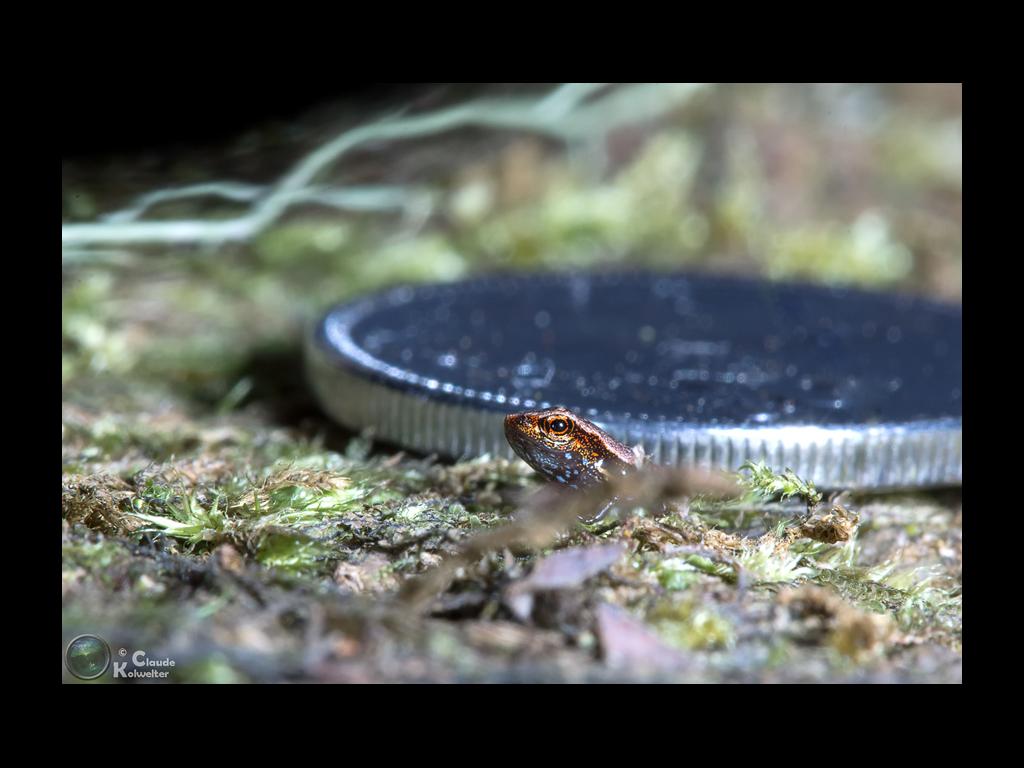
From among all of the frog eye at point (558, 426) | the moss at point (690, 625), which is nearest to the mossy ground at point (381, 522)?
the moss at point (690, 625)

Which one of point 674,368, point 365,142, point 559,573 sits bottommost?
point 559,573

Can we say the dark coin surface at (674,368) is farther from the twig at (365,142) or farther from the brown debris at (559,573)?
the twig at (365,142)

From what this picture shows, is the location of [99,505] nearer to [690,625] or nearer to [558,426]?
[558,426]

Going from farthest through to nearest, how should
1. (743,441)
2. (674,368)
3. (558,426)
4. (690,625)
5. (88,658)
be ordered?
(674,368) → (743,441) → (558,426) → (690,625) → (88,658)

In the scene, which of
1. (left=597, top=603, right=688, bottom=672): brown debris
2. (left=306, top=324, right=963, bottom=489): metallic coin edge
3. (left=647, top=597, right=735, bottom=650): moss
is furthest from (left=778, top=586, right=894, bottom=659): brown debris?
(left=306, top=324, right=963, bottom=489): metallic coin edge

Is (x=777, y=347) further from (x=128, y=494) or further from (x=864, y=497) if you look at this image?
(x=128, y=494)

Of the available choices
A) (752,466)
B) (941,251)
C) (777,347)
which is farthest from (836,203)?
(752,466)

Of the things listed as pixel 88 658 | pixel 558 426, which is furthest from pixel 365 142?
pixel 88 658
